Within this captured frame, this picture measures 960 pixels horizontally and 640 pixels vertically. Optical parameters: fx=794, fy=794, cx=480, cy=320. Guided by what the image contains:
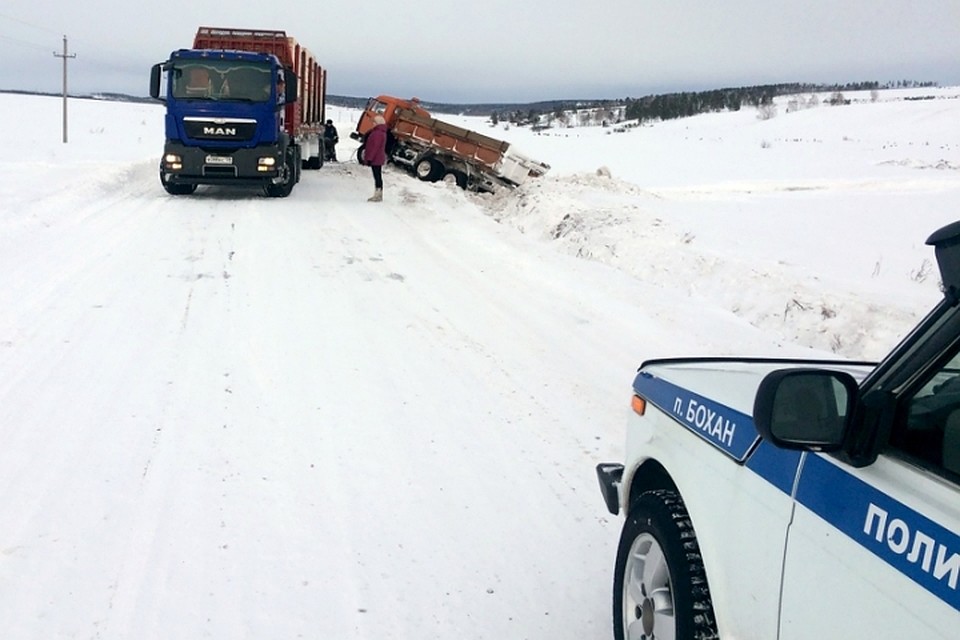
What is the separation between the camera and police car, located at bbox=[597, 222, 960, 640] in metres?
1.65

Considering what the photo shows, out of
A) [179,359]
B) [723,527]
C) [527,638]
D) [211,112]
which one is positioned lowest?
[527,638]

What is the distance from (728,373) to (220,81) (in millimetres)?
15480

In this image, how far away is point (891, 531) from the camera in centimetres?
169

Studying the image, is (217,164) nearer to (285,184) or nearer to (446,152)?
(285,184)

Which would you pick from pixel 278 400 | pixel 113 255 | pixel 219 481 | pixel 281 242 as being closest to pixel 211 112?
pixel 281 242

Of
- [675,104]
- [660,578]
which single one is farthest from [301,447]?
[675,104]

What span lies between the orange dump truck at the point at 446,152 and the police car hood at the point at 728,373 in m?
16.7

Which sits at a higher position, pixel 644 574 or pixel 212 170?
pixel 212 170

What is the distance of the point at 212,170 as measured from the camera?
16125 mm

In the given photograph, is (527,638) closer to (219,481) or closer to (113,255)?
(219,481)

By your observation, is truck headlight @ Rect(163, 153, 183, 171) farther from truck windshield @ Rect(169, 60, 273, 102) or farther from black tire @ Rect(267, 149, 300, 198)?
black tire @ Rect(267, 149, 300, 198)

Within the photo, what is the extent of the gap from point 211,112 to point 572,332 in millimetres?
11133

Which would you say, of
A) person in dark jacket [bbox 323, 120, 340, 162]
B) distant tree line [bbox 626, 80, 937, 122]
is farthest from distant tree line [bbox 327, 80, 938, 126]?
person in dark jacket [bbox 323, 120, 340, 162]

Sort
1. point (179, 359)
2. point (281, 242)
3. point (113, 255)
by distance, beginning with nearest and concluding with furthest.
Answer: point (179, 359) < point (113, 255) < point (281, 242)
